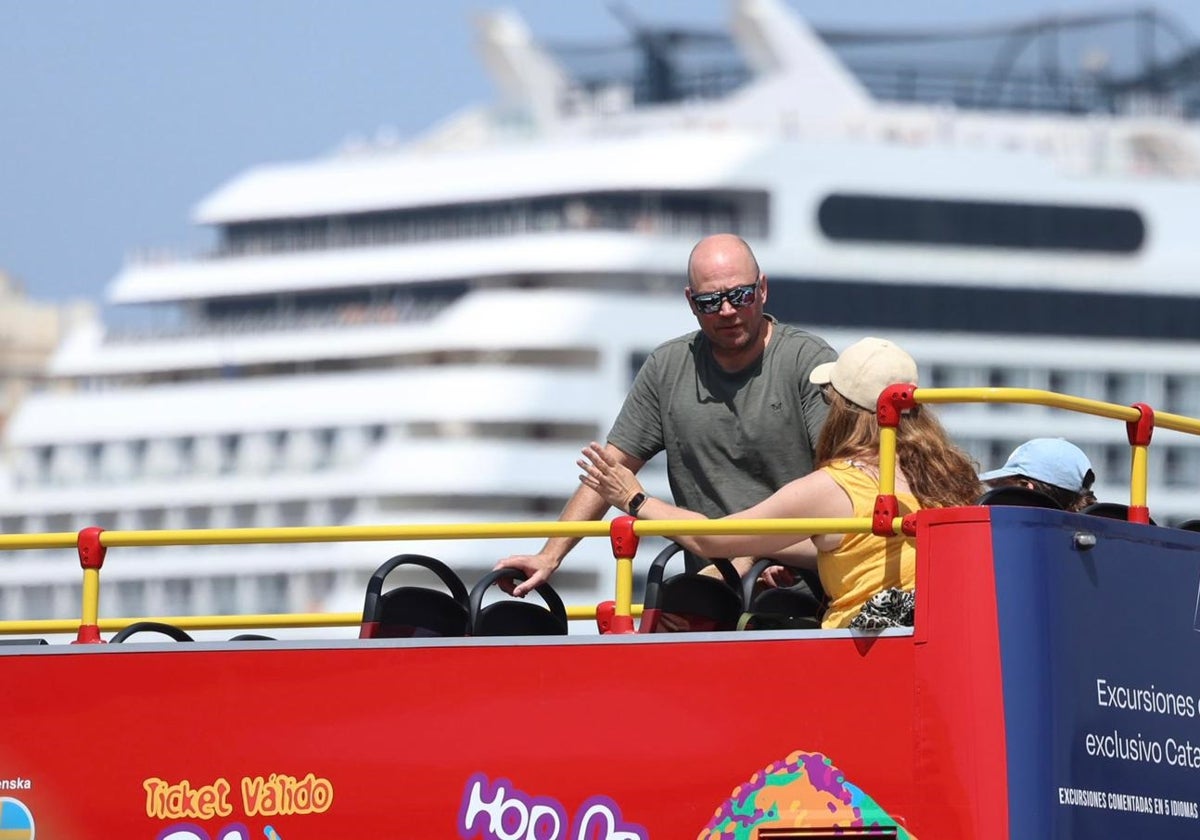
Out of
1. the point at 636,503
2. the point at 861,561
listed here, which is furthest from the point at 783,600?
the point at 861,561

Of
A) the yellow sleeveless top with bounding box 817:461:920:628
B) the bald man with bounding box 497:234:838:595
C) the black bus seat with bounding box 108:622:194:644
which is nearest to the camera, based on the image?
the yellow sleeveless top with bounding box 817:461:920:628

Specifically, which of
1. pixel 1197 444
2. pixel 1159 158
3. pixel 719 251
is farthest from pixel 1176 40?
pixel 719 251

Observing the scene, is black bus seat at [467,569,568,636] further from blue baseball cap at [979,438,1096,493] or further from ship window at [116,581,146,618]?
ship window at [116,581,146,618]

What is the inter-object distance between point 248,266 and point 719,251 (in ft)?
148

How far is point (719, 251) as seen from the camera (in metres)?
8.33

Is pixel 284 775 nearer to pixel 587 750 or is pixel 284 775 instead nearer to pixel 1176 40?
pixel 587 750

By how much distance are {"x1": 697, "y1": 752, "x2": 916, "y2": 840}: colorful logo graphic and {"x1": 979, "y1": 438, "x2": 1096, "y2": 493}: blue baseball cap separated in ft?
3.66

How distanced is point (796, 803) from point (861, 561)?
2.17 ft

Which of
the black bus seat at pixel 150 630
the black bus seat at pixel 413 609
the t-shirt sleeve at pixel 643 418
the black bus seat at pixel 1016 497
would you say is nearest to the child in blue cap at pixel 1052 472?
the black bus seat at pixel 1016 497

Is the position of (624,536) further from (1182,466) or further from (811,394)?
(1182,466)

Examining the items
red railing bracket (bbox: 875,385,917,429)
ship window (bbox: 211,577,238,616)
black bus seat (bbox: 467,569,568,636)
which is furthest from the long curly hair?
ship window (bbox: 211,577,238,616)

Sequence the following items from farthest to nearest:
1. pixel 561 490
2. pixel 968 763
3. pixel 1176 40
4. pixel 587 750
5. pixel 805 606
A: pixel 1176 40
pixel 561 490
pixel 805 606
pixel 587 750
pixel 968 763

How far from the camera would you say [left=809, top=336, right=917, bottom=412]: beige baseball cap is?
7.59 metres

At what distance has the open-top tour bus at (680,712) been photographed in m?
7.07
